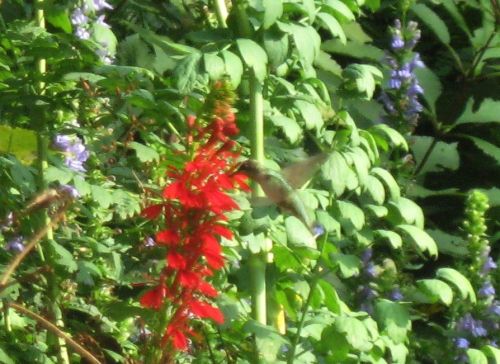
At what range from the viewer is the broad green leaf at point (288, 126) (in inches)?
98.9

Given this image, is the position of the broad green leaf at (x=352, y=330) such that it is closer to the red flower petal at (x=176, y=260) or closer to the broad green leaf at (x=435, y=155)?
the red flower petal at (x=176, y=260)

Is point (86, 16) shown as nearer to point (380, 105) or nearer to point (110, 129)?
point (110, 129)

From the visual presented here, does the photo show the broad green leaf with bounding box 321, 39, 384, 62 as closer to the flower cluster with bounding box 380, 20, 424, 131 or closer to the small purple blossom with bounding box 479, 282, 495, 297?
the flower cluster with bounding box 380, 20, 424, 131

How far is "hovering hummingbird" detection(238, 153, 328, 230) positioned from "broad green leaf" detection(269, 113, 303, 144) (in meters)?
0.32

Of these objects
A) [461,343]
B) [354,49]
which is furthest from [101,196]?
[354,49]

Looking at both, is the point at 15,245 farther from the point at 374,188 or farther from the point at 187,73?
the point at 374,188

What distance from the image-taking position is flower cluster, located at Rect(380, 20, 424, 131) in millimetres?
3533

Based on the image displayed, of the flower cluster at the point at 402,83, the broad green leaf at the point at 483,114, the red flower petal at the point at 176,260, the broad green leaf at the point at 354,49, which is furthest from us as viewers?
the broad green leaf at the point at 483,114

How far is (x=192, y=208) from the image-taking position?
1.92 meters

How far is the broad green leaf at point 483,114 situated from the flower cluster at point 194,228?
2601 mm

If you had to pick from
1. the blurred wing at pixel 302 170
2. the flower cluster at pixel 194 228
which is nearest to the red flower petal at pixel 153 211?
the flower cluster at pixel 194 228

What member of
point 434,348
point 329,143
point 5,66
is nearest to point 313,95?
point 329,143

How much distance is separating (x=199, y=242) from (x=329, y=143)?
84 cm

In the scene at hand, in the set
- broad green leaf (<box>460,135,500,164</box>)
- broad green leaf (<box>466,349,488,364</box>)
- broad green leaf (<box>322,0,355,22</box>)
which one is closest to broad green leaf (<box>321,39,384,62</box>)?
broad green leaf (<box>460,135,500,164</box>)
